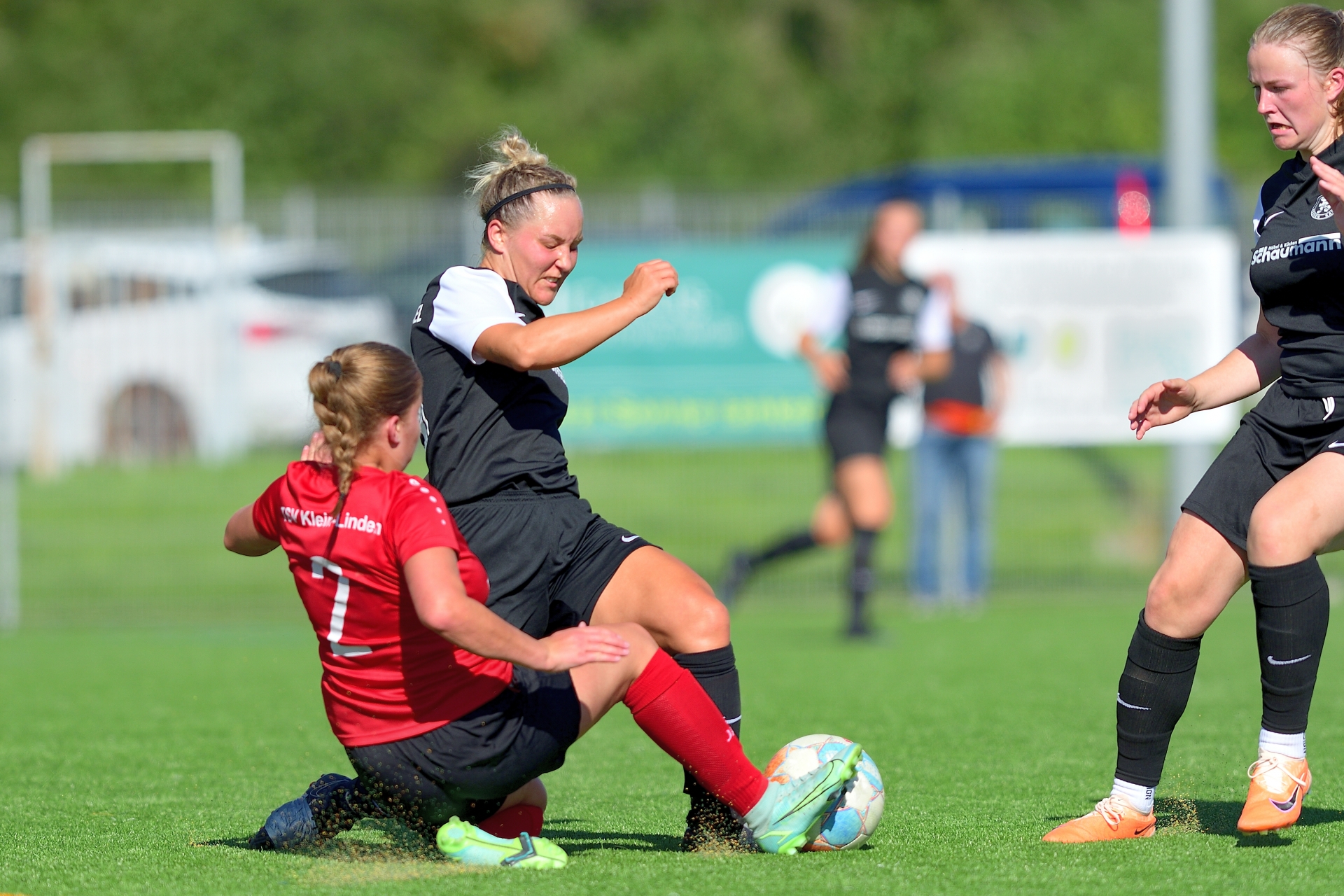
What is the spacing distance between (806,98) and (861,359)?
77.4 ft

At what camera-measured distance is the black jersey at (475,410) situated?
420 centimetres

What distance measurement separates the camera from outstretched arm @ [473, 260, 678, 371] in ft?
12.8

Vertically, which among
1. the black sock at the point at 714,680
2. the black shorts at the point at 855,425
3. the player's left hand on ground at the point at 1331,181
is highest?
the player's left hand on ground at the point at 1331,181

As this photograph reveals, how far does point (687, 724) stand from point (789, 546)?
5562 mm

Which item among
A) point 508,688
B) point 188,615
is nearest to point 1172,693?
point 508,688

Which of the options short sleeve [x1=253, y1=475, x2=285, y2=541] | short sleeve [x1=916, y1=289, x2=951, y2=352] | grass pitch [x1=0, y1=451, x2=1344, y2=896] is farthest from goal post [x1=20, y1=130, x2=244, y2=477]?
short sleeve [x1=253, y1=475, x2=285, y2=541]

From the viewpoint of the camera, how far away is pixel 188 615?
36.9 feet

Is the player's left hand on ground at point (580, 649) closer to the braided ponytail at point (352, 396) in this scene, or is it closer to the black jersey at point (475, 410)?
the braided ponytail at point (352, 396)

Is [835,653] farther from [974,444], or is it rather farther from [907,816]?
[907,816]

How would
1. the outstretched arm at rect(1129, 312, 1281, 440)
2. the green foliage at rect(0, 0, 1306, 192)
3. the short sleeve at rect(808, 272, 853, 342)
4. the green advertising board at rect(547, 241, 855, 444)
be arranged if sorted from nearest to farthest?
the outstretched arm at rect(1129, 312, 1281, 440)
the short sleeve at rect(808, 272, 853, 342)
the green advertising board at rect(547, 241, 855, 444)
the green foliage at rect(0, 0, 1306, 192)

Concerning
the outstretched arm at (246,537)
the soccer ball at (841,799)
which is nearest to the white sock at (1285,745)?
the soccer ball at (841,799)

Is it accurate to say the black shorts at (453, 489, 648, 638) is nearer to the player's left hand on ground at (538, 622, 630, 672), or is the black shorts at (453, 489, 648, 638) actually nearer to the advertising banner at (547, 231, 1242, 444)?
the player's left hand on ground at (538, 622, 630, 672)

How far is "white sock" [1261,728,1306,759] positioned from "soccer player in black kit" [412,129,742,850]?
4.16ft

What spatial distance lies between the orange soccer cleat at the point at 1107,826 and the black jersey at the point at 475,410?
5.00 ft
